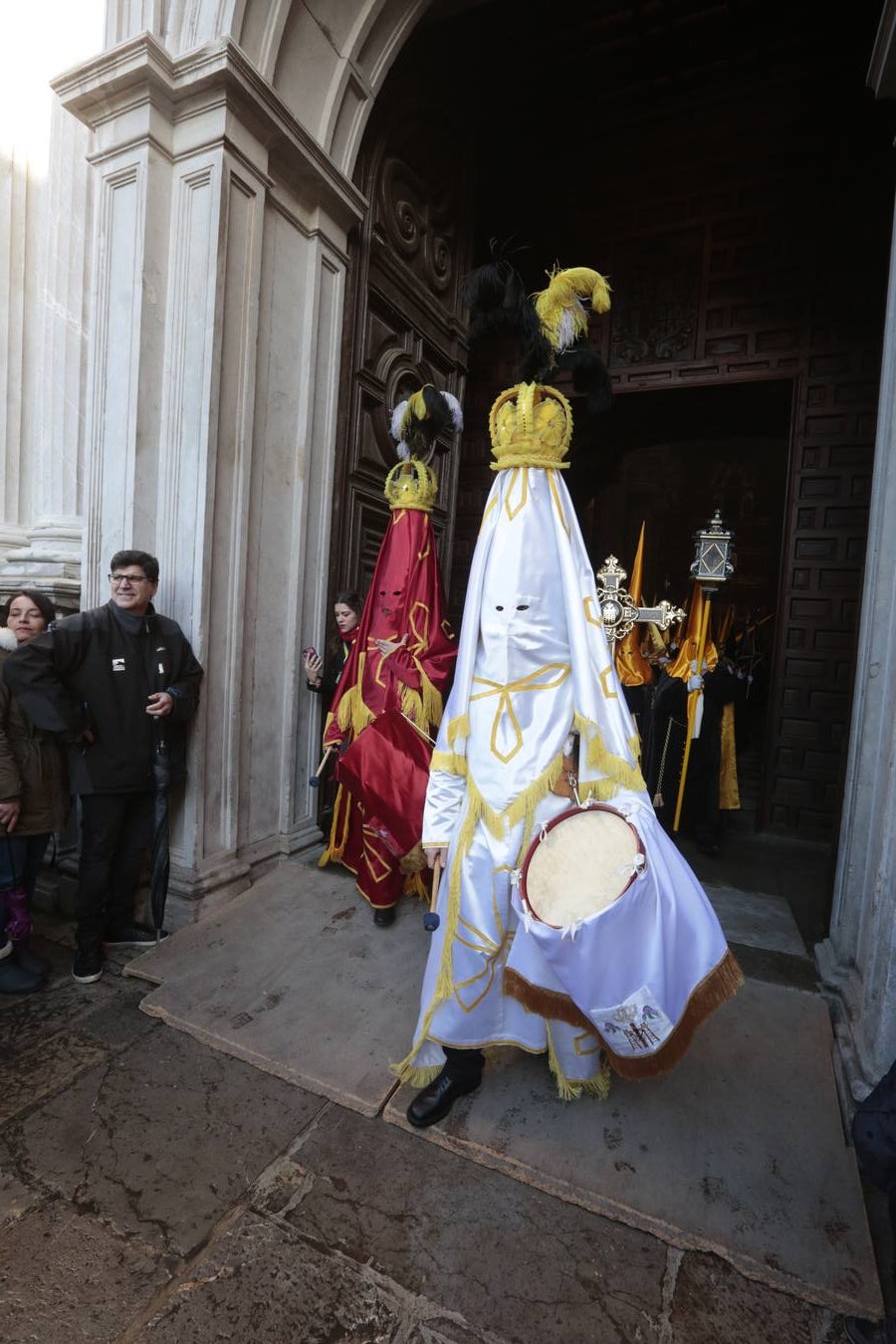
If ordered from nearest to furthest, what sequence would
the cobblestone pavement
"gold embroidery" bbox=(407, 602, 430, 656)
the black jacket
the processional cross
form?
the cobblestone pavement → the black jacket → the processional cross → "gold embroidery" bbox=(407, 602, 430, 656)

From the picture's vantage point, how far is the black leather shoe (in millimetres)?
2076

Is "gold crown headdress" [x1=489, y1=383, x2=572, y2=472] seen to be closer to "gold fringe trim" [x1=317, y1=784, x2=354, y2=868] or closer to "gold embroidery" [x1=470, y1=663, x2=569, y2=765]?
"gold embroidery" [x1=470, y1=663, x2=569, y2=765]

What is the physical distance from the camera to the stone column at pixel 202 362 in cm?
313

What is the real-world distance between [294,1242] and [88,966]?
1748mm

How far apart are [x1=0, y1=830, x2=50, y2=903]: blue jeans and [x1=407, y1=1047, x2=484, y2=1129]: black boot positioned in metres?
2.12

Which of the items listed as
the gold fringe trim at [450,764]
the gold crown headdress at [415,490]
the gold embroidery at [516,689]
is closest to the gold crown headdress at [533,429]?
the gold embroidery at [516,689]

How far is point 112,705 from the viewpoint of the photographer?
2.95 m

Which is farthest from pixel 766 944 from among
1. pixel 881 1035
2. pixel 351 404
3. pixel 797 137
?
pixel 797 137

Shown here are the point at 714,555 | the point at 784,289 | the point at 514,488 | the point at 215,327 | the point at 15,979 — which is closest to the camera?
Answer: the point at 514,488

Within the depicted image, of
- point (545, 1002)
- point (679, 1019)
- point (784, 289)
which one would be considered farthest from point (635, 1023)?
point (784, 289)

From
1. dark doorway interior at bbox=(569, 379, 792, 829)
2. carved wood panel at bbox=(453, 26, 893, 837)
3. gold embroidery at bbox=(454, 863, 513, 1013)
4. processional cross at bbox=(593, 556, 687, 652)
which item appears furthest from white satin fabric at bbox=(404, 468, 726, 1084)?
dark doorway interior at bbox=(569, 379, 792, 829)

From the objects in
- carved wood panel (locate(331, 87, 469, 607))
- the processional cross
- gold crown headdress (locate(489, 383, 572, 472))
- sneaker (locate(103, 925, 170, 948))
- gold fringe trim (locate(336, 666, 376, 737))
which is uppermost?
carved wood panel (locate(331, 87, 469, 607))

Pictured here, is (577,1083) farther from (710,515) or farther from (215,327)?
(710,515)

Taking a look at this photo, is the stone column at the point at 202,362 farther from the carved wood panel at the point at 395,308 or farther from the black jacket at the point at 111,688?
the carved wood panel at the point at 395,308
